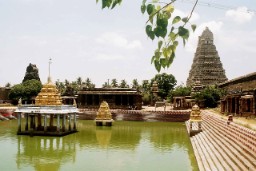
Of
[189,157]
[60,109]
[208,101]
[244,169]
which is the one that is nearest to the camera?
[244,169]

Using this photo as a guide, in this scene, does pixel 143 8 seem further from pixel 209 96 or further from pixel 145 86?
pixel 145 86

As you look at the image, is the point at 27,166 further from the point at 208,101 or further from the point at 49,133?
the point at 208,101

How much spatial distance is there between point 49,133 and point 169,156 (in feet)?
43.2

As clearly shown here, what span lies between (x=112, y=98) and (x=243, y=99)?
2685cm

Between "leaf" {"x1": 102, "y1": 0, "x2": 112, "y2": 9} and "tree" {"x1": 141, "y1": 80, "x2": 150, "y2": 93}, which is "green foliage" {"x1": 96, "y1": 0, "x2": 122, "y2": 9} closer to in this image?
"leaf" {"x1": 102, "y1": 0, "x2": 112, "y2": 9}

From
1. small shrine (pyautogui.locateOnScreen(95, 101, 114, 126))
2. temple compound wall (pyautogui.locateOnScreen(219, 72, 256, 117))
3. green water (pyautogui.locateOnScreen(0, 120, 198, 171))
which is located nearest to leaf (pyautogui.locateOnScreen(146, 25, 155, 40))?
green water (pyautogui.locateOnScreen(0, 120, 198, 171))

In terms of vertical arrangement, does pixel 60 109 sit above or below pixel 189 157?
above

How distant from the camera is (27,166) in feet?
59.6

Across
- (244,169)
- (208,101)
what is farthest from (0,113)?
(244,169)

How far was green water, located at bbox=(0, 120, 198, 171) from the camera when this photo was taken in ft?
59.1

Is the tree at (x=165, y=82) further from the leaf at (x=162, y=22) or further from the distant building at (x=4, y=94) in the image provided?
the leaf at (x=162, y=22)

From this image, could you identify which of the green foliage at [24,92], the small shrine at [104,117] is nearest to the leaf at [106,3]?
the small shrine at [104,117]

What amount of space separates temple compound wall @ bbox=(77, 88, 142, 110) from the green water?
83.9 ft

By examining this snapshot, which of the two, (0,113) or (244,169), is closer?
(244,169)
